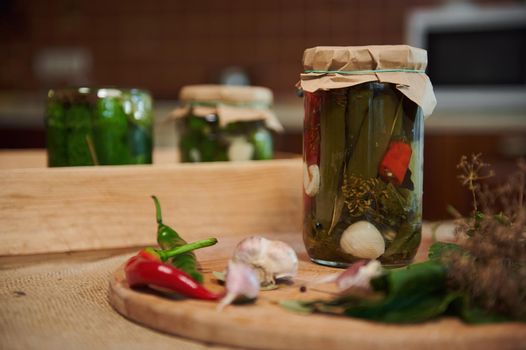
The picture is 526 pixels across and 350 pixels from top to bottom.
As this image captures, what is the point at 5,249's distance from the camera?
1.13 meters

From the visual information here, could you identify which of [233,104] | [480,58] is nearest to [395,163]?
[233,104]

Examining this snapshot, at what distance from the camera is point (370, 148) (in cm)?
94

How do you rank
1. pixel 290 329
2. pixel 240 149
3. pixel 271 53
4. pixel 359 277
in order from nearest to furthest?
pixel 290 329 → pixel 359 277 → pixel 240 149 → pixel 271 53

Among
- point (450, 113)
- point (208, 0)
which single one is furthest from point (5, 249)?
point (208, 0)

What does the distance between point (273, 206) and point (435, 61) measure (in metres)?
2.39

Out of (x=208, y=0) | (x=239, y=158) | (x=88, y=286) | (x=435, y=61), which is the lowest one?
(x=88, y=286)

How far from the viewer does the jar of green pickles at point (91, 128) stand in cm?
128

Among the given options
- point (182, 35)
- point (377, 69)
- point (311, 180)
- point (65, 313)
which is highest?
point (182, 35)

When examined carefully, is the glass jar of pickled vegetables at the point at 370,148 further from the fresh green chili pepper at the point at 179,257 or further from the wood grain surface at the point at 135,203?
the wood grain surface at the point at 135,203

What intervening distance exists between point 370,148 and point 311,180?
0.34 ft

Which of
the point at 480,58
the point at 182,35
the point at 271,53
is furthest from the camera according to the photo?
the point at 182,35

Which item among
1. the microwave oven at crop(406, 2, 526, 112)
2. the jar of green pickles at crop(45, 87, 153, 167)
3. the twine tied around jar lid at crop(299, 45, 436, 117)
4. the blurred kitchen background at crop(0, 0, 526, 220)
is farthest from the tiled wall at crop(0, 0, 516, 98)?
the twine tied around jar lid at crop(299, 45, 436, 117)

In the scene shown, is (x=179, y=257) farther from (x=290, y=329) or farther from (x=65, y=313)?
(x=290, y=329)

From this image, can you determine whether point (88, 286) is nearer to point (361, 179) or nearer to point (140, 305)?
point (140, 305)
